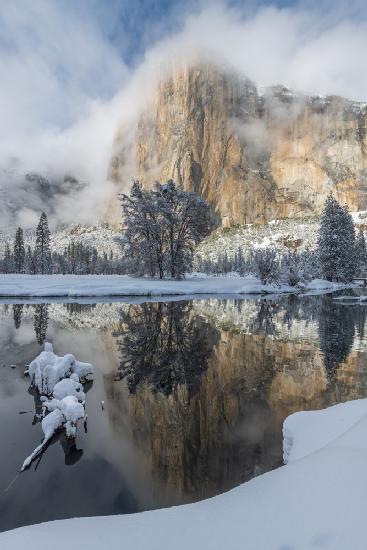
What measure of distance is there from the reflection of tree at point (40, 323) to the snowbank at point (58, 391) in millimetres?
Result: 5137

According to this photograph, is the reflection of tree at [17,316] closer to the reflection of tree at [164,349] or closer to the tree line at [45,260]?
the reflection of tree at [164,349]

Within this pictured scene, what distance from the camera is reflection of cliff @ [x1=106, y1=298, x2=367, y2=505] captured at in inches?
194

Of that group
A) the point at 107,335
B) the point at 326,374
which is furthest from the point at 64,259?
the point at 326,374

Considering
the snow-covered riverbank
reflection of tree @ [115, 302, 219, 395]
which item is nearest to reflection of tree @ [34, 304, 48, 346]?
reflection of tree @ [115, 302, 219, 395]

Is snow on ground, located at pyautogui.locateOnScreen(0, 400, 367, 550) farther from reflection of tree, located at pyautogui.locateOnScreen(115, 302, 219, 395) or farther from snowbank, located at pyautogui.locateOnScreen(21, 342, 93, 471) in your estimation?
reflection of tree, located at pyautogui.locateOnScreen(115, 302, 219, 395)

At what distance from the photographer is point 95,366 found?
10.4 meters

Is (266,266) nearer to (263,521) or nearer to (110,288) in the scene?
(110,288)

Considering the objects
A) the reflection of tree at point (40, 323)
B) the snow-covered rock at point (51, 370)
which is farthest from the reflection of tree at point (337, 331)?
the reflection of tree at point (40, 323)

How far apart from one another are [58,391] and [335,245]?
170 ft

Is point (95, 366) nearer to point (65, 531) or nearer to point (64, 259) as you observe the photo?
point (65, 531)

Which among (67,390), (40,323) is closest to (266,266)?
(40,323)

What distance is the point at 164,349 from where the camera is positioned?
1274 centimetres

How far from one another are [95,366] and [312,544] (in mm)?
8575

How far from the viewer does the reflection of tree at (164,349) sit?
9336 millimetres
